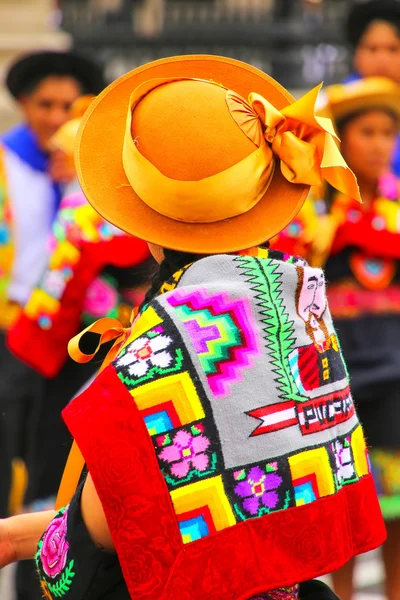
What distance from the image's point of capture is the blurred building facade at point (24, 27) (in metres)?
12.3

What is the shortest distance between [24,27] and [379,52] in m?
7.04

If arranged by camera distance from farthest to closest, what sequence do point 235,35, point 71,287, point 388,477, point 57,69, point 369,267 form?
point 235,35 → point 57,69 → point 369,267 → point 388,477 → point 71,287

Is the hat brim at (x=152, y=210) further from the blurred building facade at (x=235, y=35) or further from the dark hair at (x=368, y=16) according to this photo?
the blurred building facade at (x=235, y=35)

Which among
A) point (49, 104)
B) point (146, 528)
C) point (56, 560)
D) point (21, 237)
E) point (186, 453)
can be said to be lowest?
point (21, 237)

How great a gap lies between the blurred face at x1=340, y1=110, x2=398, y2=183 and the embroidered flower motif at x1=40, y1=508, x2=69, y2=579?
313 cm

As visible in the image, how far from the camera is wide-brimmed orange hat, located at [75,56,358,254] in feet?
7.67

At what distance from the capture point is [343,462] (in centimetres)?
242

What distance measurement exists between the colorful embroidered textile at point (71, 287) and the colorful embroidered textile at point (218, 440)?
244cm

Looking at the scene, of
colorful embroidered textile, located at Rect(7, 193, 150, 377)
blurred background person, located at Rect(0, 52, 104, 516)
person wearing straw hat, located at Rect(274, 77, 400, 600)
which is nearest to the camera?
colorful embroidered textile, located at Rect(7, 193, 150, 377)

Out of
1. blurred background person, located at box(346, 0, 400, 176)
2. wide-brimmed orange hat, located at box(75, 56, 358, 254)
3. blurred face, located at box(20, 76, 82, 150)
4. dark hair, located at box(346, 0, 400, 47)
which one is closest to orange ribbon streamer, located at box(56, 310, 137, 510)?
wide-brimmed orange hat, located at box(75, 56, 358, 254)

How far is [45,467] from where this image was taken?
4.88 meters

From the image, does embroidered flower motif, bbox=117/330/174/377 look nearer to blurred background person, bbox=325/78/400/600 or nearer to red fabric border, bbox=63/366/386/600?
red fabric border, bbox=63/366/386/600

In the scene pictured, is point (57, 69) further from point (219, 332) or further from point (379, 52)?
point (219, 332)

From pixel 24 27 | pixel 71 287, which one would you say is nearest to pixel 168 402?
pixel 71 287
